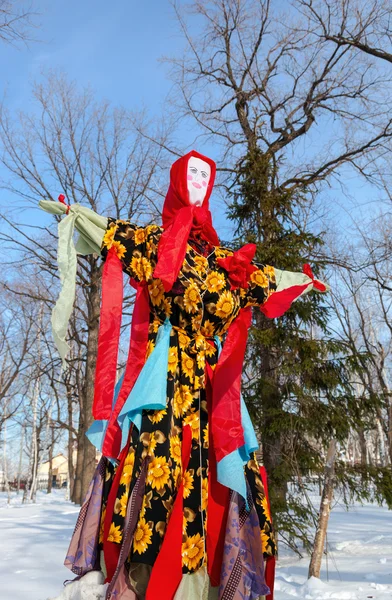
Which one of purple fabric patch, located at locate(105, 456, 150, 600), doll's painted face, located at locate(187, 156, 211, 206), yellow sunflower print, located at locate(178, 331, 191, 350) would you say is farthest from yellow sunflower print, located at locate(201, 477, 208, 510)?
doll's painted face, located at locate(187, 156, 211, 206)

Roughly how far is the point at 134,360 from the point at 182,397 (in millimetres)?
297

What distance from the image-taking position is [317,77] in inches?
336

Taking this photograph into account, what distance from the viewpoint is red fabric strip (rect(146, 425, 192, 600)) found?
70.1 inches

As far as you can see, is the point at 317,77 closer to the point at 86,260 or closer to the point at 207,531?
the point at 86,260

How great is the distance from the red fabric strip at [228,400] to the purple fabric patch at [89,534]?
54 cm

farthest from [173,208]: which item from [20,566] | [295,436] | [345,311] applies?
[345,311]

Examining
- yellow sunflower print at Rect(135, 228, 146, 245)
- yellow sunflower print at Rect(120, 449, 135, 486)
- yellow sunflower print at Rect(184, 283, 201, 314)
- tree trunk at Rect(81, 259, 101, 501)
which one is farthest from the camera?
tree trunk at Rect(81, 259, 101, 501)

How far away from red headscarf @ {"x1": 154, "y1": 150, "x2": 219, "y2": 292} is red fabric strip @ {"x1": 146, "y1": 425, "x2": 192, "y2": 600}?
97cm

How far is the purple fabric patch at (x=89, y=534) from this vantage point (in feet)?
6.74

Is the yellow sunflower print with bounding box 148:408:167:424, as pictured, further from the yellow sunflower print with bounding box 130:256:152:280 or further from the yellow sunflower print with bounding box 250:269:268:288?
the yellow sunflower print with bounding box 250:269:268:288

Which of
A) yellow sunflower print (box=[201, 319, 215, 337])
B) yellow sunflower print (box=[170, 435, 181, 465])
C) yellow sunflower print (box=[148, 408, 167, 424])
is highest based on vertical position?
yellow sunflower print (box=[201, 319, 215, 337])

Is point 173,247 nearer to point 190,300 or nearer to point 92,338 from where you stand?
point 190,300

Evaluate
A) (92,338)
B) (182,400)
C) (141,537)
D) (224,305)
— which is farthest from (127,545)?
(92,338)

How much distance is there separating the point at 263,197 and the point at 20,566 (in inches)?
176
